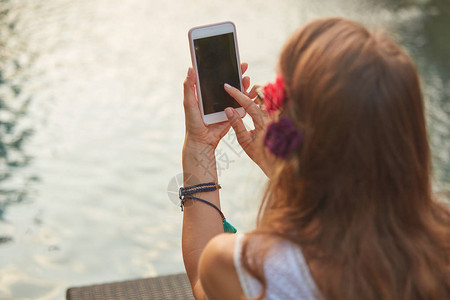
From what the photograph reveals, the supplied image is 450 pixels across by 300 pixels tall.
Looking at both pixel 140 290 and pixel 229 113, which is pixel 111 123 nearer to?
pixel 140 290

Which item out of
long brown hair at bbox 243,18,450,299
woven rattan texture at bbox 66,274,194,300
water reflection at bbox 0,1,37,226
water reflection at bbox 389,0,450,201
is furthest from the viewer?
water reflection at bbox 389,0,450,201

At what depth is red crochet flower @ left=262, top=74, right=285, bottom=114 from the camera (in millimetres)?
914

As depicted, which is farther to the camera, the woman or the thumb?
the thumb

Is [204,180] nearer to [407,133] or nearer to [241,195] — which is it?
[407,133]

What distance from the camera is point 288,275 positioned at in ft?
2.82

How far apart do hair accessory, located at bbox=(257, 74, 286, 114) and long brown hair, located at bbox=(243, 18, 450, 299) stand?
0.05 ft

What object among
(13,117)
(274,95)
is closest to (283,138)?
(274,95)

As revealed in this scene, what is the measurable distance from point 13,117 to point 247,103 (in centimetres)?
266

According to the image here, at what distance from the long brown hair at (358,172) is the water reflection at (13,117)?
2080 mm

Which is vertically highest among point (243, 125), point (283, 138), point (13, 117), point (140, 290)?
point (283, 138)

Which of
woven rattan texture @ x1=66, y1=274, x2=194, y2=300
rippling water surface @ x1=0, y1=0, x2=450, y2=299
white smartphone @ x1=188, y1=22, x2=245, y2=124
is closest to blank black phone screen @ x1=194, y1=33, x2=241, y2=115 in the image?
white smartphone @ x1=188, y1=22, x2=245, y2=124

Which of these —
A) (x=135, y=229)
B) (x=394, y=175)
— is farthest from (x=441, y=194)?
(x=135, y=229)

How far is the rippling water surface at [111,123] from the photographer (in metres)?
2.57

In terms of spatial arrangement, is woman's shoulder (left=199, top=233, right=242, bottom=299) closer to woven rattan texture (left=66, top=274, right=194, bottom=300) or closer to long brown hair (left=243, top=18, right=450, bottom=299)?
long brown hair (left=243, top=18, right=450, bottom=299)
